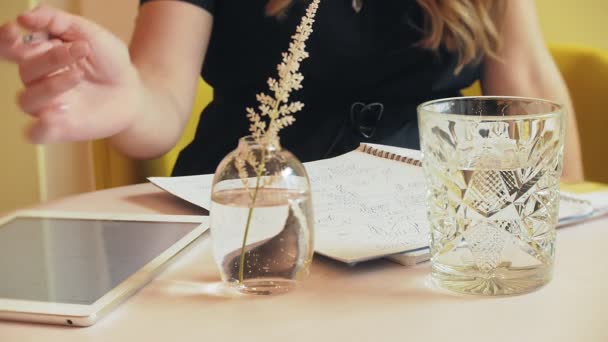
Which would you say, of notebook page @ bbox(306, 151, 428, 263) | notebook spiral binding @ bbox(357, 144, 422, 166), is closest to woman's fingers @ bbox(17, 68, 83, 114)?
notebook page @ bbox(306, 151, 428, 263)

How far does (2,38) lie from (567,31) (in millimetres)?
1486

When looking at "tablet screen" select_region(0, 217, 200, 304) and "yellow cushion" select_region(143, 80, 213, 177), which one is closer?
"tablet screen" select_region(0, 217, 200, 304)

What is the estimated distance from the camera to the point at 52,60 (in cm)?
60

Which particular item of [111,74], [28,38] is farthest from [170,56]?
[28,38]

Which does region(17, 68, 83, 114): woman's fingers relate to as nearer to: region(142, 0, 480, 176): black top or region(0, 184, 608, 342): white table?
region(0, 184, 608, 342): white table

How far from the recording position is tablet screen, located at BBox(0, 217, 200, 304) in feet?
1.76

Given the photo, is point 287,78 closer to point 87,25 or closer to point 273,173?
point 273,173

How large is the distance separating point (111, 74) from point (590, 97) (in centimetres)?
95

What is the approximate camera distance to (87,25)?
67 cm

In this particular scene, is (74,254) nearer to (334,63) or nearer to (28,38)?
(28,38)

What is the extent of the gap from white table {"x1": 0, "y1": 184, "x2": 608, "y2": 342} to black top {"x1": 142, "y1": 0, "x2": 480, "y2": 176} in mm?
561

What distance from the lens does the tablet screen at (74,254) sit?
21.1 inches

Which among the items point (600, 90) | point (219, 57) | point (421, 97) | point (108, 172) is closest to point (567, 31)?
point (600, 90)

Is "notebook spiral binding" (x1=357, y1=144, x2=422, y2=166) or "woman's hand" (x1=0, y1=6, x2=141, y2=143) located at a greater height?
"woman's hand" (x1=0, y1=6, x2=141, y2=143)
